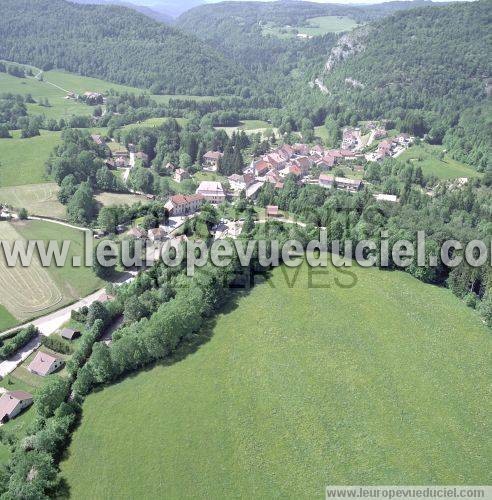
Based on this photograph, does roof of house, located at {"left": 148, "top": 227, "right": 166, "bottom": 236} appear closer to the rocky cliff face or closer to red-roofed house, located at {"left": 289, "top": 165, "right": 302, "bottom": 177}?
red-roofed house, located at {"left": 289, "top": 165, "right": 302, "bottom": 177}

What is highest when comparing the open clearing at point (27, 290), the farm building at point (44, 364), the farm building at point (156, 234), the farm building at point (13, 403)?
the farm building at point (156, 234)

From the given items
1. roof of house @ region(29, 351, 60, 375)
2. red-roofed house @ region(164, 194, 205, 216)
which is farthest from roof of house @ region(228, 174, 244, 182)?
roof of house @ region(29, 351, 60, 375)

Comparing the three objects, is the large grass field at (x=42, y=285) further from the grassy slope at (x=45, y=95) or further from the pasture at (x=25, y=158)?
the grassy slope at (x=45, y=95)

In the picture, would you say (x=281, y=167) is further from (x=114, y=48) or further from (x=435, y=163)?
(x=114, y=48)

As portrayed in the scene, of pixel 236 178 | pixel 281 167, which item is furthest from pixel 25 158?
pixel 281 167

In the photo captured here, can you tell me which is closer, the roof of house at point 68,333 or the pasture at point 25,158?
the roof of house at point 68,333

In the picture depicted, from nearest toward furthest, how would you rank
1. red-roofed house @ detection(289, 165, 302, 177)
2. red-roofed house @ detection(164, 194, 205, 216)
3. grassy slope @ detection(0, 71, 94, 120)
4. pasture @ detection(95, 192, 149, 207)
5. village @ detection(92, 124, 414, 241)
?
red-roofed house @ detection(164, 194, 205, 216), pasture @ detection(95, 192, 149, 207), village @ detection(92, 124, 414, 241), red-roofed house @ detection(289, 165, 302, 177), grassy slope @ detection(0, 71, 94, 120)

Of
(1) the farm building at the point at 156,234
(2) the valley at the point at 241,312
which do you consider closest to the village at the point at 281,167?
(2) the valley at the point at 241,312
